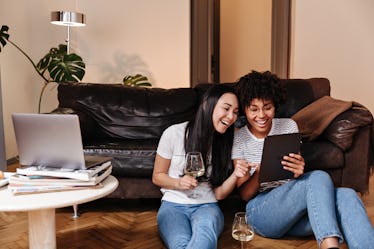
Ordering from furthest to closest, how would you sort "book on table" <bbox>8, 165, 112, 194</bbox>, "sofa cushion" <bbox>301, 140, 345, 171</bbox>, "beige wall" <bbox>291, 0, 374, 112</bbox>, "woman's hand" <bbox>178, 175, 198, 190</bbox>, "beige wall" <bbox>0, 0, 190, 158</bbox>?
"beige wall" <bbox>0, 0, 190, 158</bbox> < "beige wall" <bbox>291, 0, 374, 112</bbox> < "sofa cushion" <bbox>301, 140, 345, 171</bbox> < "woman's hand" <bbox>178, 175, 198, 190</bbox> < "book on table" <bbox>8, 165, 112, 194</bbox>

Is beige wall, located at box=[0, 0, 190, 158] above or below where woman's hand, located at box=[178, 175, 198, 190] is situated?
above

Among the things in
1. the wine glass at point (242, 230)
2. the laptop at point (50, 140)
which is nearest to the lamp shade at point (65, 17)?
the laptop at point (50, 140)

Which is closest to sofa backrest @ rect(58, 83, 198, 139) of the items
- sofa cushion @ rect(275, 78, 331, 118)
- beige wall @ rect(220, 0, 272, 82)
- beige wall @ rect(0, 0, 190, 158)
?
sofa cushion @ rect(275, 78, 331, 118)

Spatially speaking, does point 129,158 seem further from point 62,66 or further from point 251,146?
point 62,66

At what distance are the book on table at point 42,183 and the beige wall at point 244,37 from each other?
451cm

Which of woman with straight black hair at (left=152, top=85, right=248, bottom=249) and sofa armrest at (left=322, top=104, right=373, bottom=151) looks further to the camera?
sofa armrest at (left=322, top=104, right=373, bottom=151)

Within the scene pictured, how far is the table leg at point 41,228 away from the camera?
1544mm

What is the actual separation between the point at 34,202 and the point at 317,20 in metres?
3.93

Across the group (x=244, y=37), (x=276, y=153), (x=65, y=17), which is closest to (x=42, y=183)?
(x=276, y=153)

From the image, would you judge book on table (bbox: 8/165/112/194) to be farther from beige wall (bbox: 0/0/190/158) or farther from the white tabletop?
beige wall (bbox: 0/0/190/158)

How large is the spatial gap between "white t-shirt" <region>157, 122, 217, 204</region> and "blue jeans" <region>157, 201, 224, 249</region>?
0.03 meters

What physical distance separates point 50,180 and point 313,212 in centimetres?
105

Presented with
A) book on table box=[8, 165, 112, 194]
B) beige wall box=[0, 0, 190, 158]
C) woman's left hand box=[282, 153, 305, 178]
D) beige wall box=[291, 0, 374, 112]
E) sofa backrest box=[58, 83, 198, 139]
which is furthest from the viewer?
beige wall box=[0, 0, 190, 158]

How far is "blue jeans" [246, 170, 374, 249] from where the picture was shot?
5.12 feet
